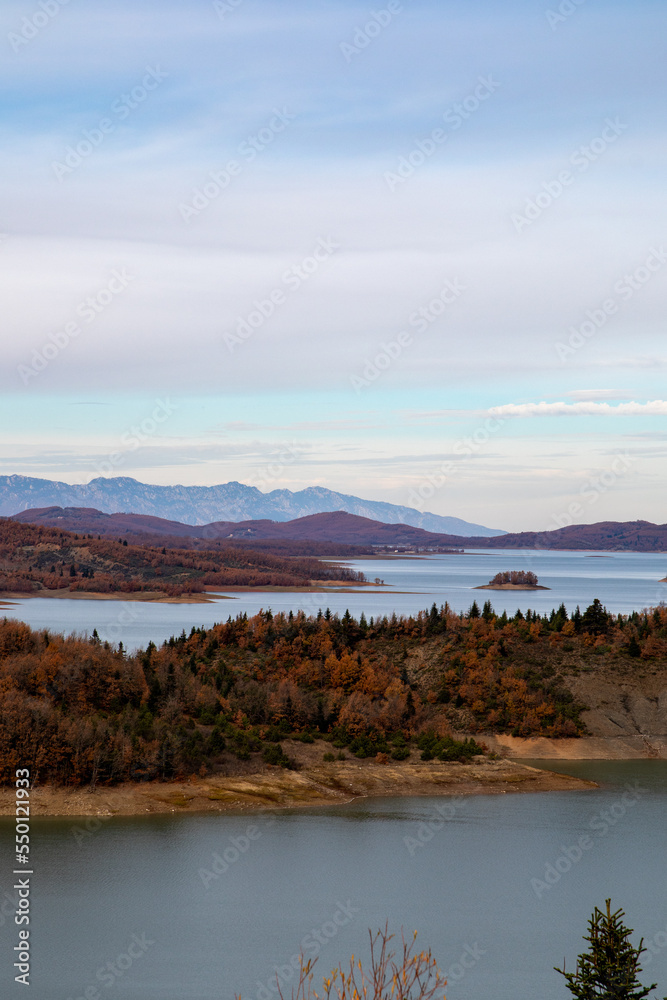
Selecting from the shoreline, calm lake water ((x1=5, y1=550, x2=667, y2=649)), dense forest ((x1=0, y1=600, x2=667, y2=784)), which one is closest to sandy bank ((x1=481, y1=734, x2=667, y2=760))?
dense forest ((x1=0, y1=600, x2=667, y2=784))

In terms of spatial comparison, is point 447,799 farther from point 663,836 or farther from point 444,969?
point 444,969

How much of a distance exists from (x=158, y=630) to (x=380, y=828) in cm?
6962

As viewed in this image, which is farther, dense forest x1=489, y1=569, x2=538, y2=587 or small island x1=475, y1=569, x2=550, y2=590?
dense forest x1=489, y1=569, x2=538, y2=587

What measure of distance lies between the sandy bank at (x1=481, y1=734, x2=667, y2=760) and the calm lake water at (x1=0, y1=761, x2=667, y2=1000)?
8.37m

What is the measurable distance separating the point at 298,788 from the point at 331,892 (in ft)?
42.8

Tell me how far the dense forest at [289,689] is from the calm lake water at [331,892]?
14.5 ft

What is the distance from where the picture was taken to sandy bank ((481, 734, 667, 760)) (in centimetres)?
5331

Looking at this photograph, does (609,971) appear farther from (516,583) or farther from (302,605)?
(516,583)

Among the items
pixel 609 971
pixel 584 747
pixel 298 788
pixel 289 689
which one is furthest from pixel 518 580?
pixel 609 971

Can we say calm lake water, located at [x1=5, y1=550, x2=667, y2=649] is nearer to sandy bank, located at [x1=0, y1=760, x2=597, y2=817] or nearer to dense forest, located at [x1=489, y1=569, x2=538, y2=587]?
dense forest, located at [x1=489, y1=569, x2=538, y2=587]

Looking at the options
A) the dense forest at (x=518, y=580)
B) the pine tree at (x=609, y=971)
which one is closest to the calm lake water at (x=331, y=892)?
the pine tree at (x=609, y=971)

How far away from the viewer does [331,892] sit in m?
32.0

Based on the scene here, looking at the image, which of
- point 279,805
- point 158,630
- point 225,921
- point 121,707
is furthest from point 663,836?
point 158,630

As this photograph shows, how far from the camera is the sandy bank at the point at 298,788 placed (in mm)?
41344
